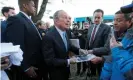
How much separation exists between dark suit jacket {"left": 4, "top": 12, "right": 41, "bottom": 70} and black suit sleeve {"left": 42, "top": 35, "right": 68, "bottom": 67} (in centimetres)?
10

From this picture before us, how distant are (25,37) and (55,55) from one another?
545 millimetres

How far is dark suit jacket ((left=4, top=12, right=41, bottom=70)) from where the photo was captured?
11.1ft

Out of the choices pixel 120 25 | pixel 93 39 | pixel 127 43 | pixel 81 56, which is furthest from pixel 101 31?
pixel 127 43

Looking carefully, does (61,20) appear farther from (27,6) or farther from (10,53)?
(10,53)

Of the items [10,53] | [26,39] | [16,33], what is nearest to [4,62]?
[10,53]

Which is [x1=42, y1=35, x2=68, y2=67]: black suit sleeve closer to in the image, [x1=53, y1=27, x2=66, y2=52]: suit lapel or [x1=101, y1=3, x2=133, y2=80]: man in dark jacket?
[x1=53, y1=27, x2=66, y2=52]: suit lapel

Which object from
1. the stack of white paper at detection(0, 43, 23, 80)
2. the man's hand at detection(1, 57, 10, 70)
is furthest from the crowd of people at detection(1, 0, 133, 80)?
the man's hand at detection(1, 57, 10, 70)

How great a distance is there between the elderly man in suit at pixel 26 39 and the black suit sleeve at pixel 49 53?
0.10 metres

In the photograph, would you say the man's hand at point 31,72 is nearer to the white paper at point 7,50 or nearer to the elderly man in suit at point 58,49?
the elderly man in suit at point 58,49

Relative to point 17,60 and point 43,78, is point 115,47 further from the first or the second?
point 43,78

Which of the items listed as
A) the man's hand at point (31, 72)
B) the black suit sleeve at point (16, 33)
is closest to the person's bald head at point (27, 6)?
the black suit sleeve at point (16, 33)

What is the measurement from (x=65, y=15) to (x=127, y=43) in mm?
1560

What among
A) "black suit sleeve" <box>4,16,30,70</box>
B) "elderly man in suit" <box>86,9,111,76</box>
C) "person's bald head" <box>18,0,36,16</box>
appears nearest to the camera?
"black suit sleeve" <box>4,16,30,70</box>

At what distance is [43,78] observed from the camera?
3.98 m
